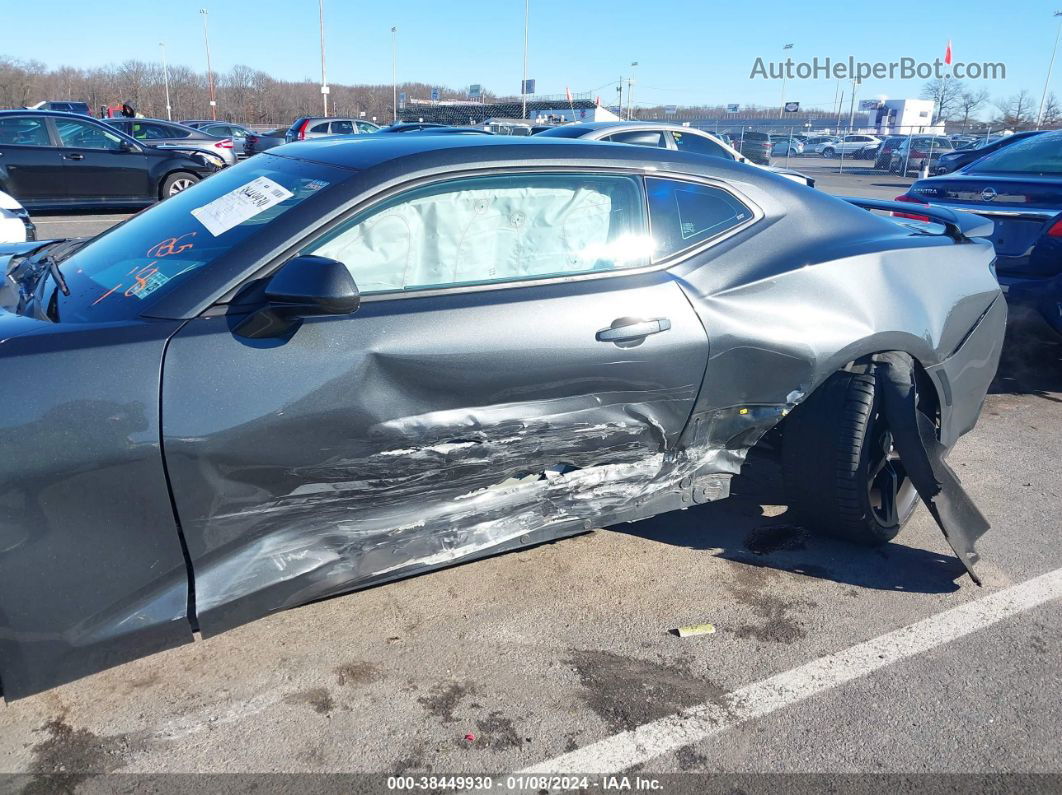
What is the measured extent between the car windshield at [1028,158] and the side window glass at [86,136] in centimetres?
1152

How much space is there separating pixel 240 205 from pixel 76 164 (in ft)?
36.8

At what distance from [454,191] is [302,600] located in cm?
137

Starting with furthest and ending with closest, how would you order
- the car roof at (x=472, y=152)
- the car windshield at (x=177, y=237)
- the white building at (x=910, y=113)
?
the white building at (x=910, y=113)
the car roof at (x=472, y=152)
the car windshield at (x=177, y=237)

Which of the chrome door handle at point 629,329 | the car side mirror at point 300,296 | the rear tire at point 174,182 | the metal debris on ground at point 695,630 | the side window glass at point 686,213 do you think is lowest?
the metal debris on ground at point 695,630

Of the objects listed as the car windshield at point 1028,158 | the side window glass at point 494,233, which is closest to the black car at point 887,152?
the car windshield at point 1028,158

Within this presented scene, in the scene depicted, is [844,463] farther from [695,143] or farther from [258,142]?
[258,142]

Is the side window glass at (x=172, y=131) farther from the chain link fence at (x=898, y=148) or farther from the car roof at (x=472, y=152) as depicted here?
the chain link fence at (x=898, y=148)

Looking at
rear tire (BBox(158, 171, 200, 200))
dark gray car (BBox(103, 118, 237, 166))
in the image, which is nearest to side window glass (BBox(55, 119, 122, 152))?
rear tire (BBox(158, 171, 200, 200))

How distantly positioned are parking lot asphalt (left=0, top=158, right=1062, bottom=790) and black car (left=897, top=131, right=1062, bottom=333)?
241 centimetres

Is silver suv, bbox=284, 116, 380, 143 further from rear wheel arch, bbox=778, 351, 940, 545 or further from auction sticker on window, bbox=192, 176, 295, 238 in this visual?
rear wheel arch, bbox=778, 351, 940, 545

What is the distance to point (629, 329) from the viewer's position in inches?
→ 109

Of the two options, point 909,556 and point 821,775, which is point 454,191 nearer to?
point 821,775

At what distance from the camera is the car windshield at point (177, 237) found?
2373 millimetres

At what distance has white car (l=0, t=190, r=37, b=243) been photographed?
6.52 metres
